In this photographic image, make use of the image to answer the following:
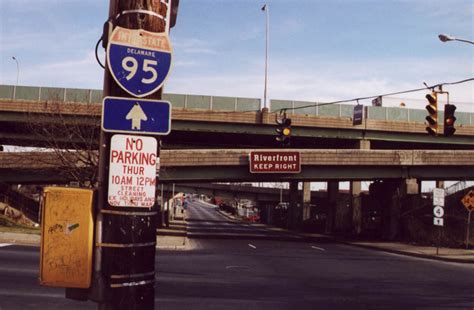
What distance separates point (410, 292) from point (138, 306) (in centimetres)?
971

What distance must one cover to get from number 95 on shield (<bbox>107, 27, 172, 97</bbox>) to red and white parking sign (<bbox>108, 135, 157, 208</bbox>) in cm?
40

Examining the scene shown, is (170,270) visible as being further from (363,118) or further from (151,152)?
(363,118)

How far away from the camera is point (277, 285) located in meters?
12.8

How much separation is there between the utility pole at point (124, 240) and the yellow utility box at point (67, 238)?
0.28ft

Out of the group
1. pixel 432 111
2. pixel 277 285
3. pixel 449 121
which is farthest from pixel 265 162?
pixel 277 285

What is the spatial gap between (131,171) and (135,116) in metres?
0.43

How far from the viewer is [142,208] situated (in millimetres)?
3963

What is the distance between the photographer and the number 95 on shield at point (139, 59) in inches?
155

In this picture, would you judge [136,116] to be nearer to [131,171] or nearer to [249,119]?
[131,171]

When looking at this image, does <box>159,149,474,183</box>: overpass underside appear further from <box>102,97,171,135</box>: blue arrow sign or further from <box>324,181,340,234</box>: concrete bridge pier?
<box>102,97,171,135</box>: blue arrow sign

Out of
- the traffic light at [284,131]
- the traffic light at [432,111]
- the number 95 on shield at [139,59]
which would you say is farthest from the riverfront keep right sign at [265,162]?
the number 95 on shield at [139,59]

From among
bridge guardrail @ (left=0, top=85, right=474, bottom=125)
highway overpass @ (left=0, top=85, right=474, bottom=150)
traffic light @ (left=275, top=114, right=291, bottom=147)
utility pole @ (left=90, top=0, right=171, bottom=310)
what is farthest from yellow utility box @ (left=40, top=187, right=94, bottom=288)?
bridge guardrail @ (left=0, top=85, right=474, bottom=125)

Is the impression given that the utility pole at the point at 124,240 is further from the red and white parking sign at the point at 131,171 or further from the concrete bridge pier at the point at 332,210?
the concrete bridge pier at the point at 332,210

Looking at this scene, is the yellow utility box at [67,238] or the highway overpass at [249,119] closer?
the yellow utility box at [67,238]
